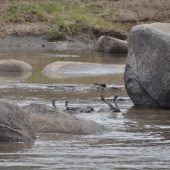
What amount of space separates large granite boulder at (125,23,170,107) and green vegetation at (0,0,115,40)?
15865 millimetres

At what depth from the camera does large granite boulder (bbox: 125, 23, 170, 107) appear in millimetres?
15078

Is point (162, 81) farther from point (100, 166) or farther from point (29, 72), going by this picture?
point (29, 72)

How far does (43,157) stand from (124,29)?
23.3m

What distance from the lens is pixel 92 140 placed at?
1195 centimetres

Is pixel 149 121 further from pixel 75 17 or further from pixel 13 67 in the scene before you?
pixel 75 17

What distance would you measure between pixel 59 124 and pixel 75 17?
20.8 metres

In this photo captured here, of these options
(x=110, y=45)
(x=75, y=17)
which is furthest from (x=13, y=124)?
(x=75, y=17)

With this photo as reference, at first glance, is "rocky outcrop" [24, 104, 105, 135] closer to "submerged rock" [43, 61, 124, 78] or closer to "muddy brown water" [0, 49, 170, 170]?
"muddy brown water" [0, 49, 170, 170]

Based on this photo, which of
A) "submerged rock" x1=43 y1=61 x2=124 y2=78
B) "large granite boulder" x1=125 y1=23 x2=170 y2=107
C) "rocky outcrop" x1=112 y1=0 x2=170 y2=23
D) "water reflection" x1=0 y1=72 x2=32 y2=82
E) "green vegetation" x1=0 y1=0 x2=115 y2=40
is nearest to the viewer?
"large granite boulder" x1=125 y1=23 x2=170 y2=107

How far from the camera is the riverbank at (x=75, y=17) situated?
31.7 m

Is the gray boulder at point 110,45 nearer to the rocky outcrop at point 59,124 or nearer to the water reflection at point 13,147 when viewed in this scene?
the rocky outcrop at point 59,124

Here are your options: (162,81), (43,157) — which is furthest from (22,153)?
(162,81)

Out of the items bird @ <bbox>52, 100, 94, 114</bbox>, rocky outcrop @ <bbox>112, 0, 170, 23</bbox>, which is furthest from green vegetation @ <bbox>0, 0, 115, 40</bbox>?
bird @ <bbox>52, 100, 94, 114</bbox>

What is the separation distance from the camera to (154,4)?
119 ft
